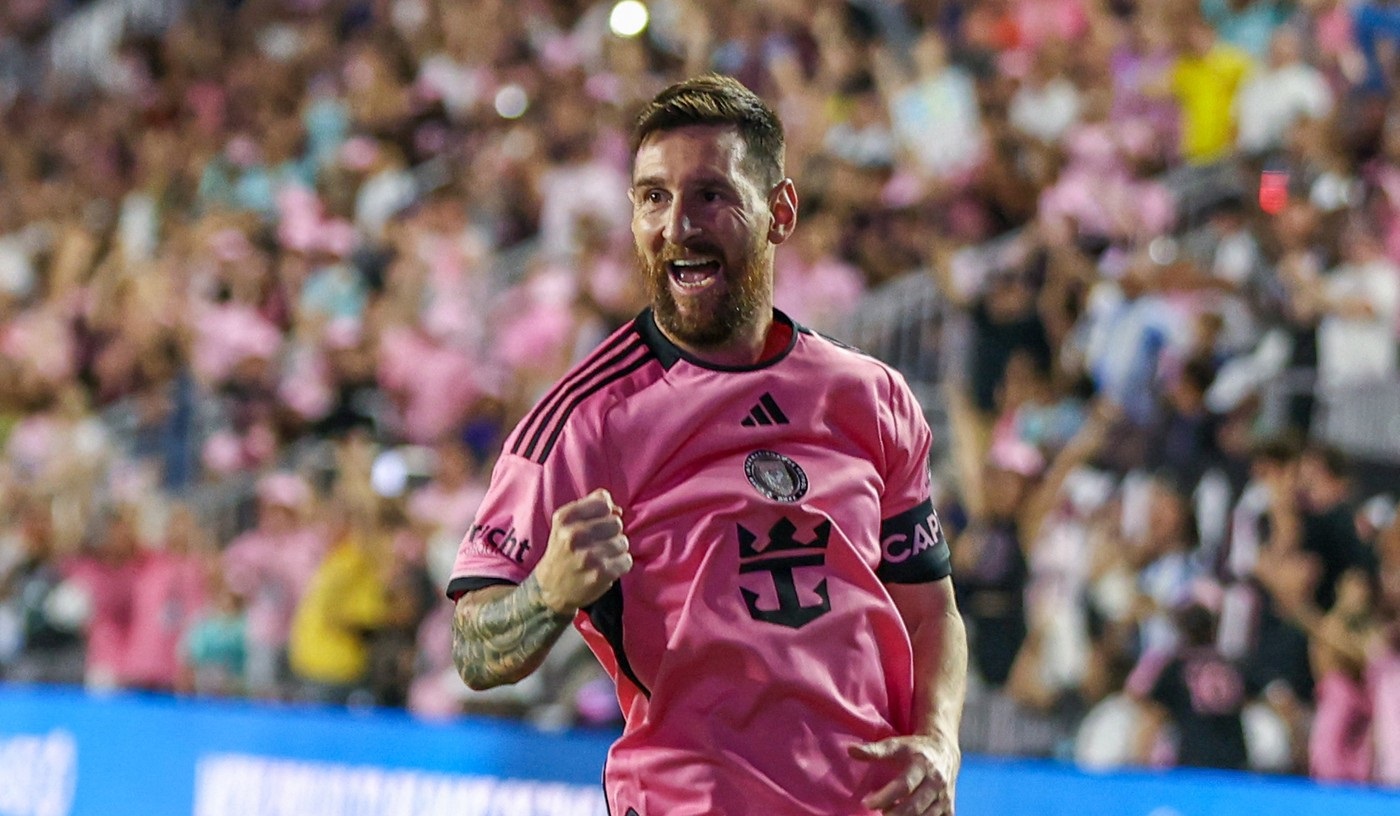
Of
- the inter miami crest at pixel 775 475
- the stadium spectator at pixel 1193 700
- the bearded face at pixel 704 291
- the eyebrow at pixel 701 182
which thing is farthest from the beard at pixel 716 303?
the stadium spectator at pixel 1193 700

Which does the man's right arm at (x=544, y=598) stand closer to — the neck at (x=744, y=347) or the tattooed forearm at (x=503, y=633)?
the tattooed forearm at (x=503, y=633)

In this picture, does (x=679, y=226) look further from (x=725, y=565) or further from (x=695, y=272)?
(x=725, y=565)

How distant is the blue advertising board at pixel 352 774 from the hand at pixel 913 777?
11.0ft

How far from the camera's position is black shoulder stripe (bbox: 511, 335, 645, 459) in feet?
11.3

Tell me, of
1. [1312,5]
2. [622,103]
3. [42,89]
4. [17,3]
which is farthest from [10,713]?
[17,3]

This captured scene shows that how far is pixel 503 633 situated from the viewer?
323 cm

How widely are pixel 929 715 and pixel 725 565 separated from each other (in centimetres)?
49

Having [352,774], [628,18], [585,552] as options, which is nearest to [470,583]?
[585,552]

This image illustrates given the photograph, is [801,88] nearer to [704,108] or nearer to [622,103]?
[622,103]

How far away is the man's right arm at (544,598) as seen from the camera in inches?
120

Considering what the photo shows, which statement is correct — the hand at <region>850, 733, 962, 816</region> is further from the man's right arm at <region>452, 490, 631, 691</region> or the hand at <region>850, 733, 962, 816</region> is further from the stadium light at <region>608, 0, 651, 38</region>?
the stadium light at <region>608, 0, 651, 38</region>

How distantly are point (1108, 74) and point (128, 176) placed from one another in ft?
30.0

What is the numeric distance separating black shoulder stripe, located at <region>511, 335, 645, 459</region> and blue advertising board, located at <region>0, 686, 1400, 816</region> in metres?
3.72

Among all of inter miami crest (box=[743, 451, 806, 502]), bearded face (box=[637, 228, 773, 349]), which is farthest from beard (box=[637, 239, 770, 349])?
inter miami crest (box=[743, 451, 806, 502])
